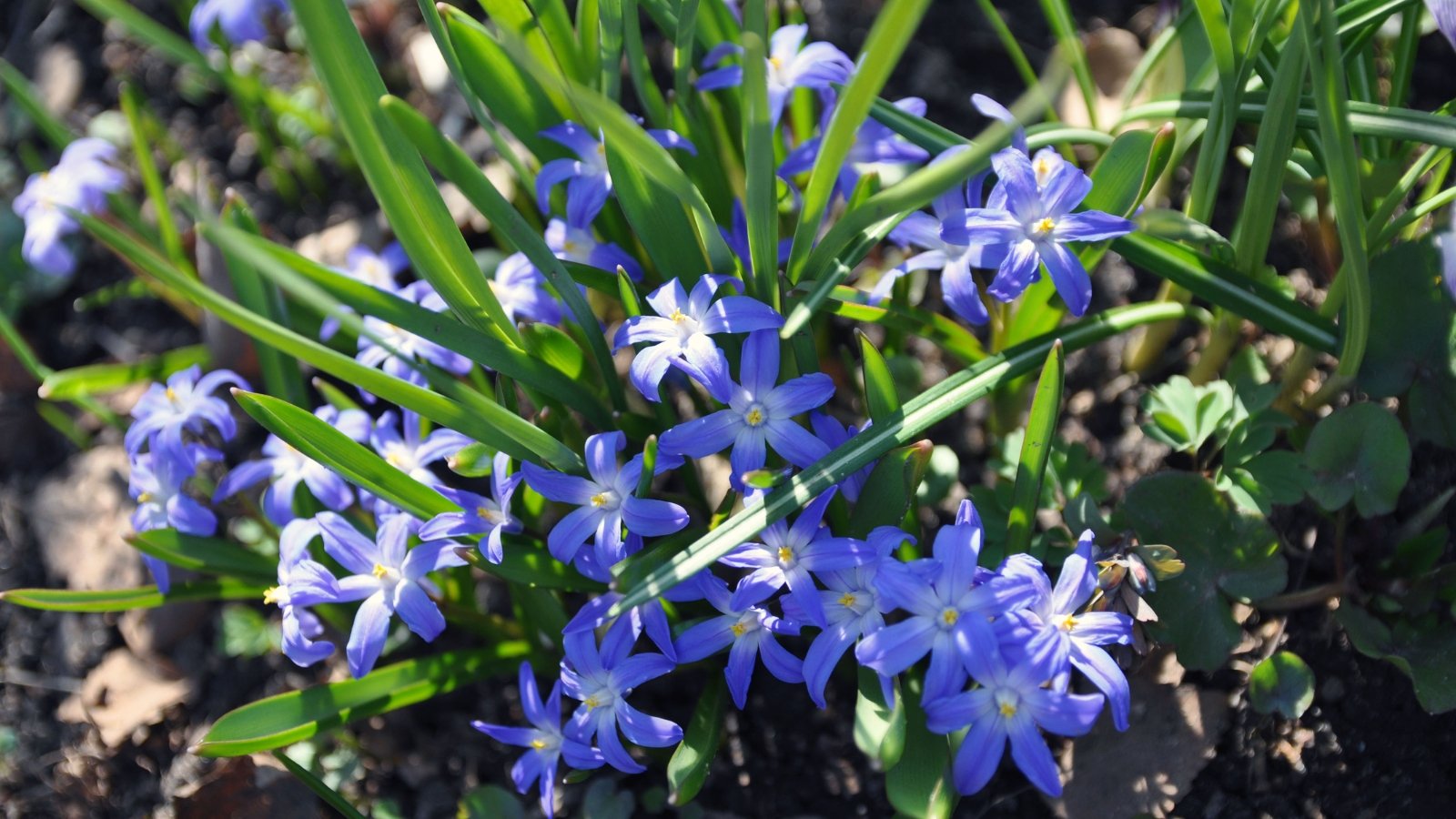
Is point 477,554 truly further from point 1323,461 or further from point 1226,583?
point 1323,461

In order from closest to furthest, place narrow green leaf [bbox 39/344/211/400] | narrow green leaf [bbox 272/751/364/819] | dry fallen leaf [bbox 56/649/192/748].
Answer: narrow green leaf [bbox 272/751/364/819], narrow green leaf [bbox 39/344/211/400], dry fallen leaf [bbox 56/649/192/748]

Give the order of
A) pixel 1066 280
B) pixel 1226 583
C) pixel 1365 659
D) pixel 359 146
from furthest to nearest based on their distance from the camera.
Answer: pixel 1365 659
pixel 1226 583
pixel 1066 280
pixel 359 146

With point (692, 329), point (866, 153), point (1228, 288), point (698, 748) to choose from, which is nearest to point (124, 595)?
point (698, 748)

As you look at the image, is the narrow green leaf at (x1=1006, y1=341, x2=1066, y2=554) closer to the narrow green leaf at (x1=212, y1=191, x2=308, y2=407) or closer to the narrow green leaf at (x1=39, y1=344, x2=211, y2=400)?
the narrow green leaf at (x1=212, y1=191, x2=308, y2=407)

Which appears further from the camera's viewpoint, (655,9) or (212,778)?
(212,778)

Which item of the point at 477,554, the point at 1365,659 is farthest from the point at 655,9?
the point at 1365,659

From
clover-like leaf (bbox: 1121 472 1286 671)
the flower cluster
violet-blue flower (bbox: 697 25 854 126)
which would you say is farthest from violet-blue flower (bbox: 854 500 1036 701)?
the flower cluster

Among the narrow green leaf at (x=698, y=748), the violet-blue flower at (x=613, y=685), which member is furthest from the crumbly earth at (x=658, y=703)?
the violet-blue flower at (x=613, y=685)
